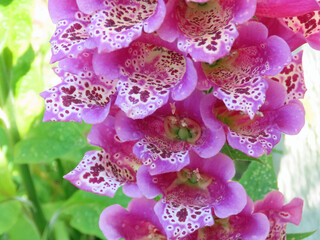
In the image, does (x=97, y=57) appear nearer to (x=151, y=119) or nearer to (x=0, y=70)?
(x=151, y=119)

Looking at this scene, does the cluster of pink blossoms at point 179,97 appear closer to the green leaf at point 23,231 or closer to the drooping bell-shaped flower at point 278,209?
the drooping bell-shaped flower at point 278,209

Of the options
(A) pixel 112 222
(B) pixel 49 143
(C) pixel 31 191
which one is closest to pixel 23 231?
(C) pixel 31 191

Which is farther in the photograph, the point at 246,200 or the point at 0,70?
the point at 0,70

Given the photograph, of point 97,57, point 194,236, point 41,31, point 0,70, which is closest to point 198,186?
point 194,236

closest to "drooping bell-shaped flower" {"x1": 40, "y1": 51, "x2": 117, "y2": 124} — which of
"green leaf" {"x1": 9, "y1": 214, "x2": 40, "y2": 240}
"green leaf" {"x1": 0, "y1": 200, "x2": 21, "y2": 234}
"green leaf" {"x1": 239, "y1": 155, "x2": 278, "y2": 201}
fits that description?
"green leaf" {"x1": 239, "y1": 155, "x2": 278, "y2": 201}

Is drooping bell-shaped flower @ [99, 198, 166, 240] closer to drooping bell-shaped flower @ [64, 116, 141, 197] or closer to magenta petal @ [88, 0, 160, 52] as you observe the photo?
drooping bell-shaped flower @ [64, 116, 141, 197]

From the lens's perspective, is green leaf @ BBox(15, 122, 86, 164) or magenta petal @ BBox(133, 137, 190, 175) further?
green leaf @ BBox(15, 122, 86, 164)

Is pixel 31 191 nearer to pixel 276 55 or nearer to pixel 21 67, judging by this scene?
pixel 21 67
